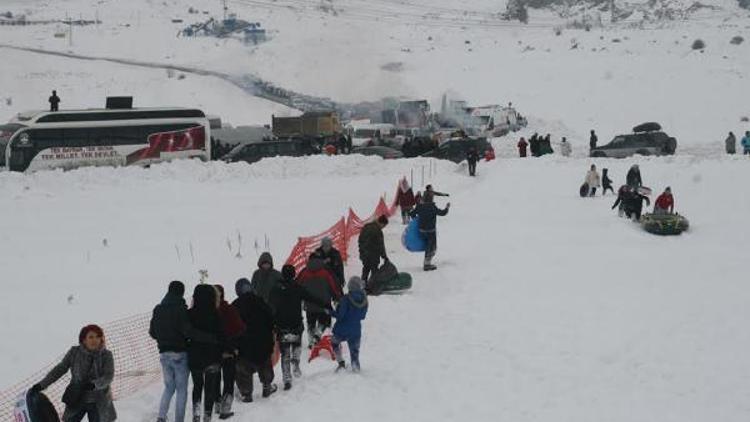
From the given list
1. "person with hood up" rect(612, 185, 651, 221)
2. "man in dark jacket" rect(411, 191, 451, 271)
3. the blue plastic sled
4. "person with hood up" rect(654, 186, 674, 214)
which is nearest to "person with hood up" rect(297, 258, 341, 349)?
Result: "man in dark jacket" rect(411, 191, 451, 271)

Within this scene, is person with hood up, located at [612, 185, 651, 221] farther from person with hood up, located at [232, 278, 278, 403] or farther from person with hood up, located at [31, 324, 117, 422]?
person with hood up, located at [31, 324, 117, 422]

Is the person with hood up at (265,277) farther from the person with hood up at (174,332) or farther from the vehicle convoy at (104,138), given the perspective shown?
the vehicle convoy at (104,138)

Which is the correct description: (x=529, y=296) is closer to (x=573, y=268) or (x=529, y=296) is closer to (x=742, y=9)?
(x=573, y=268)

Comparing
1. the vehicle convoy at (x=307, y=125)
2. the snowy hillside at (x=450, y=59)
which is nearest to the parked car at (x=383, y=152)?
the vehicle convoy at (x=307, y=125)

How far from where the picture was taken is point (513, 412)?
1045cm

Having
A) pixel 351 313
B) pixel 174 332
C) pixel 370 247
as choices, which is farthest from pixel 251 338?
pixel 370 247

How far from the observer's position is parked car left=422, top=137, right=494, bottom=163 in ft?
128

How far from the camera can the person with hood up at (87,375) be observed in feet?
26.8

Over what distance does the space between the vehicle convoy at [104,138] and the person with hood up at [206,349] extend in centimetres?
2818

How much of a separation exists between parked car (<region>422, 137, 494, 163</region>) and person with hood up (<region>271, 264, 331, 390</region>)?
28.4m

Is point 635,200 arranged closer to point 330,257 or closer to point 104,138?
point 330,257

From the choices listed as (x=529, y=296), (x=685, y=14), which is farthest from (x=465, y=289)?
(x=685, y=14)

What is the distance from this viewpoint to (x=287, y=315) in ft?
34.9

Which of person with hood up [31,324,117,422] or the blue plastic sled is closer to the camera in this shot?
person with hood up [31,324,117,422]
